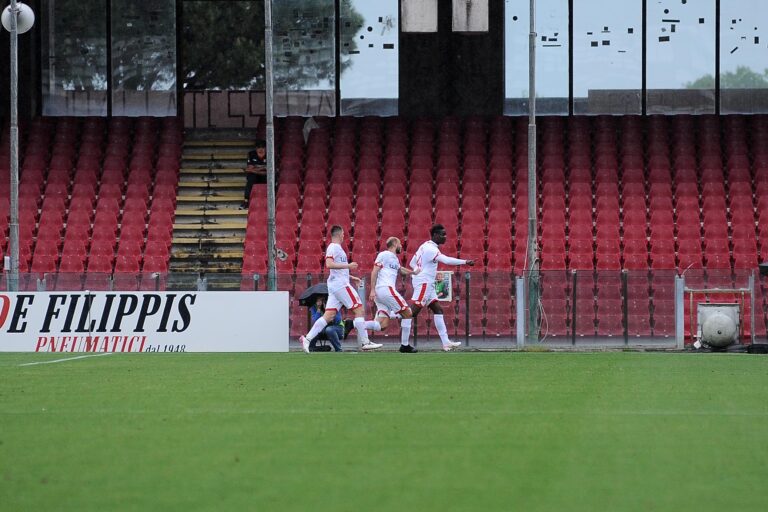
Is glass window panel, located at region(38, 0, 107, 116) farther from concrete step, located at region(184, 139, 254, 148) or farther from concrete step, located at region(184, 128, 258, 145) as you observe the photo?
concrete step, located at region(184, 139, 254, 148)

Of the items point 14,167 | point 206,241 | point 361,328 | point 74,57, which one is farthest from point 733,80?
point 14,167

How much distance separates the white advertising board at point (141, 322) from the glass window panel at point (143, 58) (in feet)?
44.4

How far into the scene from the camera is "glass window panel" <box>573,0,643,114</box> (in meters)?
35.8

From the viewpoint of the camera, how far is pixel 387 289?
2383cm

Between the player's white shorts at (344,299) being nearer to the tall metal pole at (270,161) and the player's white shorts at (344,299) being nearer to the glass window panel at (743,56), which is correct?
the tall metal pole at (270,161)

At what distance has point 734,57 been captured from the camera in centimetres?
3578

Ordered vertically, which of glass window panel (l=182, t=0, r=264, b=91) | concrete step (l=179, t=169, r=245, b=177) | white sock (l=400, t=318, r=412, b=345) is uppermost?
glass window panel (l=182, t=0, r=264, b=91)

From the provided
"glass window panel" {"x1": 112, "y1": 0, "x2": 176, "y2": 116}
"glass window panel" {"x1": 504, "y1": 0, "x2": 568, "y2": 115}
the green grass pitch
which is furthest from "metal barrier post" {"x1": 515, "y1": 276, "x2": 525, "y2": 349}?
"glass window panel" {"x1": 112, "y1": 0, "x2": 176, "y2": 116}

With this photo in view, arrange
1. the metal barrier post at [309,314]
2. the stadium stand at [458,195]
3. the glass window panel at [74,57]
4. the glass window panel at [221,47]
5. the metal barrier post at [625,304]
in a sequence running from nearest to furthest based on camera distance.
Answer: the metal barrier post at [309,314] → the metal barrier post at [625,304] → the stadium stand at [458,195] → the glass window panel at [74,57] → the glass window panel at [221,47]

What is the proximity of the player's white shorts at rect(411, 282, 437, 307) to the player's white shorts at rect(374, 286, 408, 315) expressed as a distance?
0.83 ft

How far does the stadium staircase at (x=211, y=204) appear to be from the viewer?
106 ft

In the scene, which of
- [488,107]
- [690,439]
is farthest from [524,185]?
[690,439]

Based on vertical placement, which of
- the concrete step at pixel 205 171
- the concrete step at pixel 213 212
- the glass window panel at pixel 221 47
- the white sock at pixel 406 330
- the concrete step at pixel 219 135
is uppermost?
the glass window panel at pixel 221 47

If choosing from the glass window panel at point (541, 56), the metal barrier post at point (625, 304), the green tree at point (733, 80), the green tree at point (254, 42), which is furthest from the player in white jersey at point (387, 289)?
the green tree at point (733, 80)
